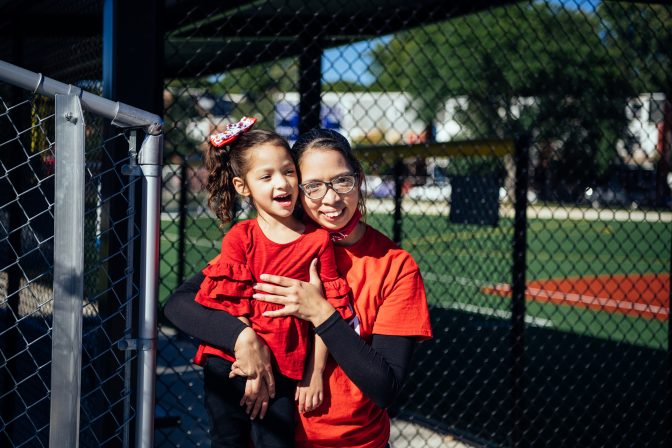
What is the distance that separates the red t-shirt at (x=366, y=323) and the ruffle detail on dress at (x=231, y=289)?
0.26m

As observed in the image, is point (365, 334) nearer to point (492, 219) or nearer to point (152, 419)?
point (152, 419)

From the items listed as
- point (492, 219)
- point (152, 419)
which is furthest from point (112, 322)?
point (492, 219)

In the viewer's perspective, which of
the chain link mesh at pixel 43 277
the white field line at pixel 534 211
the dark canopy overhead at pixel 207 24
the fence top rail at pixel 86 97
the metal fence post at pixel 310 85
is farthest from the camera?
the white field line at pixel 534 211

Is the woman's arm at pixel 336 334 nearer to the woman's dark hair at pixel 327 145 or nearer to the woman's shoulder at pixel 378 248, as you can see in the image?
the woman's shoulder at pixel 378 248

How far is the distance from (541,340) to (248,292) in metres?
6.75

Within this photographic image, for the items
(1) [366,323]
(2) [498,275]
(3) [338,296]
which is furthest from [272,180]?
(2) [498,275]

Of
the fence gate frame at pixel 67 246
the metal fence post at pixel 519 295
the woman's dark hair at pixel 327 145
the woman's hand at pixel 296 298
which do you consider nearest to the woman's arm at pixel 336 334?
the woman's hand at pixel 296 298

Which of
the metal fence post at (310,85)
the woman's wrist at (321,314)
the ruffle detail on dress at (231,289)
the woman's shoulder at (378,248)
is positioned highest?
the metal fence post at (310,85)

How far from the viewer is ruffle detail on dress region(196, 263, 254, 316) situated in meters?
1.79

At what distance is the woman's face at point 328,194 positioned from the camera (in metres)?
1.84

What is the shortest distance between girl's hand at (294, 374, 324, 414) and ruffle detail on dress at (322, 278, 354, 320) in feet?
0.55

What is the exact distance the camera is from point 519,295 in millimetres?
4352

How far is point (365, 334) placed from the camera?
1.87 meters

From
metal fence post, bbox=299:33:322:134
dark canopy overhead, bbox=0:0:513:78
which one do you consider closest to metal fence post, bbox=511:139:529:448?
dark canopy overhead, bbox=0:0:513:78
